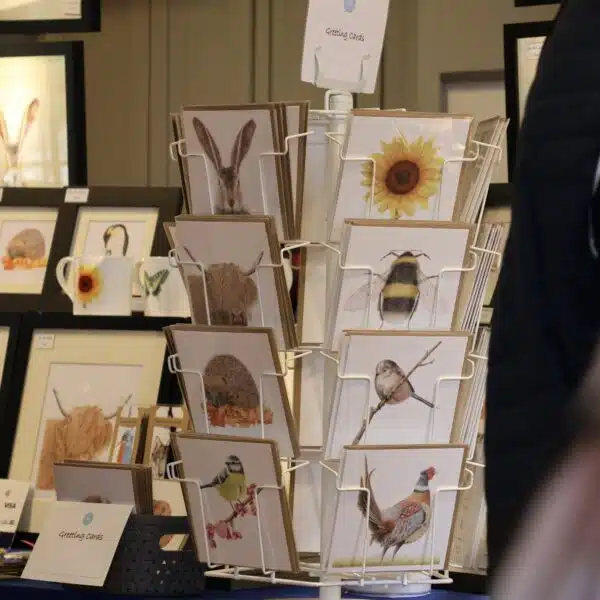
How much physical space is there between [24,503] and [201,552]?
511 millimetres

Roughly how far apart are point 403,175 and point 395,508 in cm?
43

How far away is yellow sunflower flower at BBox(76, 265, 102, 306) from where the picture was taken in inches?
79.2

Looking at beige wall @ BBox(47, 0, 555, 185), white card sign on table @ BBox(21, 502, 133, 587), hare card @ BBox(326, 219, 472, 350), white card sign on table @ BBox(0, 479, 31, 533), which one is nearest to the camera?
hare card @ BBox(326, 219, 472, 350)

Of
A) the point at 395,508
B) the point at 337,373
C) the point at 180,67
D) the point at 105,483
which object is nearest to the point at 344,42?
the point at 337,373

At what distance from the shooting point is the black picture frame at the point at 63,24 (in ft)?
8.25

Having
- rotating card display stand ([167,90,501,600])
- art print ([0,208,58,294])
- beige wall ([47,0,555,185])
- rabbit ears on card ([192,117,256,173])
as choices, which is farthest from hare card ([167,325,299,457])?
beige wall ([47,0,555,185])

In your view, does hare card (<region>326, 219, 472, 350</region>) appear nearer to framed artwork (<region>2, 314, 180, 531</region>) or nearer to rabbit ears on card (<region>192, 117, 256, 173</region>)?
rabbit ears on card (<region>192, 117, 256, 173</region>)

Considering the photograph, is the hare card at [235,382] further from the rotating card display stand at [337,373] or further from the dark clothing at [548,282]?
the dark clothing at [548,282]

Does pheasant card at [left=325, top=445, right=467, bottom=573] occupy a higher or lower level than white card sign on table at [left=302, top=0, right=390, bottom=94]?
lower

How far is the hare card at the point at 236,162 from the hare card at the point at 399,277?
128 mm

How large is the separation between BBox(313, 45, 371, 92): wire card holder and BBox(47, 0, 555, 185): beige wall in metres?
1.92

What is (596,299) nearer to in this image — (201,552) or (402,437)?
(402,437)

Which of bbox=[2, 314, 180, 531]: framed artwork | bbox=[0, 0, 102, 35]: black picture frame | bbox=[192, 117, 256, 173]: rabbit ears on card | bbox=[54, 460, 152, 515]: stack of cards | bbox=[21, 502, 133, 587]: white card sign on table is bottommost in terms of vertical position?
bbox=[21, 502, 133, 587]: white card sign on table

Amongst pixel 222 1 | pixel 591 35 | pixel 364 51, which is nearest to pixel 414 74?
pixel 222 1
